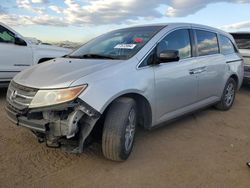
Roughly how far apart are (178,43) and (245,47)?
198 inches

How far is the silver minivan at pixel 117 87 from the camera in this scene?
3.18 metres

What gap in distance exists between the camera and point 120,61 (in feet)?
12.2

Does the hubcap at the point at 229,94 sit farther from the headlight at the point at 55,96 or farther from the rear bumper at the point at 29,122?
the rear bumper at the point at 29,122

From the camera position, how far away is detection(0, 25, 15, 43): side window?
653cm

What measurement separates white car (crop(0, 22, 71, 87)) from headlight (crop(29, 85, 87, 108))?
370 cm

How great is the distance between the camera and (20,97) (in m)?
3.43

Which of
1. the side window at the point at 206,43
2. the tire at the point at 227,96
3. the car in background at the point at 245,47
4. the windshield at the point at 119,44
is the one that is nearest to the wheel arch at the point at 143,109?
the windshield at the point at 119,44

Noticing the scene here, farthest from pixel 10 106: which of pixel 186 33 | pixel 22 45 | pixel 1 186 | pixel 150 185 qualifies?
pixel 22 45

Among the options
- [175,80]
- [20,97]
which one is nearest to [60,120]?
[20,97]

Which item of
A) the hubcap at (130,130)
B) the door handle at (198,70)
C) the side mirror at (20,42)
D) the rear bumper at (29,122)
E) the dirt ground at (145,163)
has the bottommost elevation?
the dirt ground at (145,163)

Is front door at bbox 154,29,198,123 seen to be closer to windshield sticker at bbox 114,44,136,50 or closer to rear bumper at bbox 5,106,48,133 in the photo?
windshield sticker at bbox 114,44,136,50

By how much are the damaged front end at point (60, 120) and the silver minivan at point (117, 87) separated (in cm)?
1

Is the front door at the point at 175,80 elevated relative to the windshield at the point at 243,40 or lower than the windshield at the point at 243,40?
lower

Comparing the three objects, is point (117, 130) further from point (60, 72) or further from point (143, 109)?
point (60, 72)
